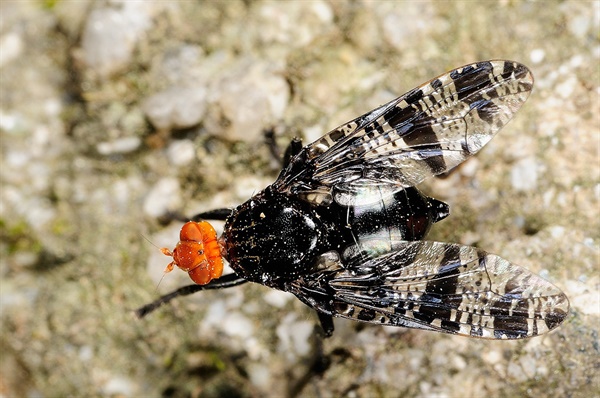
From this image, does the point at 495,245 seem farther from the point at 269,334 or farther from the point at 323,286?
the point at 269,334

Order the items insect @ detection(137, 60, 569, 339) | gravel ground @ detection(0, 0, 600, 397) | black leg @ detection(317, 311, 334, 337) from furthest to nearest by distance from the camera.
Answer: gravel ground @ detection(0, 0, 600, 397)
black leg @ detection(317, 311, 334, 337)
insect @ detection(137, 60, 569, 339)

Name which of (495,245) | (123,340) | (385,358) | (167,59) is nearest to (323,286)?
(385,358)

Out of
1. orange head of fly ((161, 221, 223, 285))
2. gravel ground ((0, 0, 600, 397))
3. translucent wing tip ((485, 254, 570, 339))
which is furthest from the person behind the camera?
gravel ground ((0, 0, 600, 397))

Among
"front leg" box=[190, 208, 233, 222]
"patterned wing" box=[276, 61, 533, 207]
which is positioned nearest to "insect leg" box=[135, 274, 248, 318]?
"front leg" box=[190, 208, 233, 222]

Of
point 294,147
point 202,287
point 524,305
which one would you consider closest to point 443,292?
point 524,305

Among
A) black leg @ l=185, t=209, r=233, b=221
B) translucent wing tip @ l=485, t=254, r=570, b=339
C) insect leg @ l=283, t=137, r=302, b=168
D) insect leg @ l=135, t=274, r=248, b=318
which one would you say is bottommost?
translucent wing tip @ l=485, t=254, r=570, b=339

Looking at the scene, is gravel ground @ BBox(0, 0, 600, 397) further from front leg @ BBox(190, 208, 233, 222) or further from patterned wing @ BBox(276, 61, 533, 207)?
patterned wing @ BBox(276, 61, 533, 207)
